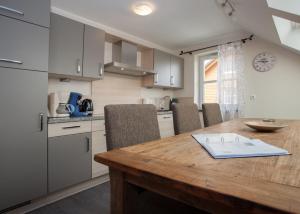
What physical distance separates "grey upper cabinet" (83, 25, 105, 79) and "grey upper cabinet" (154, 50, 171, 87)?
1232mm

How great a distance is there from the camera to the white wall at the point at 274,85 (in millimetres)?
2914

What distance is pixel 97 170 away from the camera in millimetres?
2385

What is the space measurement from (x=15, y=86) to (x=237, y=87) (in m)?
3.32

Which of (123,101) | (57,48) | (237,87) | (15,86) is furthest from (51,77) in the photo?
(237,87)

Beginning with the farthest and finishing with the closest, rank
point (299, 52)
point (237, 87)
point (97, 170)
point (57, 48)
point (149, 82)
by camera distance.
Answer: point (149, 82), point (237, 87), point (299, 52), point (97, 170), point (57, 48)

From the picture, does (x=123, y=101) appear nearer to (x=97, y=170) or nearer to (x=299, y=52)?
(x=97, y=170)

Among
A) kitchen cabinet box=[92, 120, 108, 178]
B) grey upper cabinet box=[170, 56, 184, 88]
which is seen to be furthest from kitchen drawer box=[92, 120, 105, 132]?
grey upper cabinet box=[170, 56, 184, 88]

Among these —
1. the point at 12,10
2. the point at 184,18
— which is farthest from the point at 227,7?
the point at 12,10

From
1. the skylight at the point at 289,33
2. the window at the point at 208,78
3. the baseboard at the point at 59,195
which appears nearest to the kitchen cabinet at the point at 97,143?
the baseboard at the point at 59,195

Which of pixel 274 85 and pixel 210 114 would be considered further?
pixel 274 85

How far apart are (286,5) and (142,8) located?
1665 mm

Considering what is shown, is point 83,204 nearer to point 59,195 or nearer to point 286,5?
point 59,195

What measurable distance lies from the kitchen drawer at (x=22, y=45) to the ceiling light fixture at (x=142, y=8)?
1.20m

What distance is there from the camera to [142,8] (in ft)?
8.09
